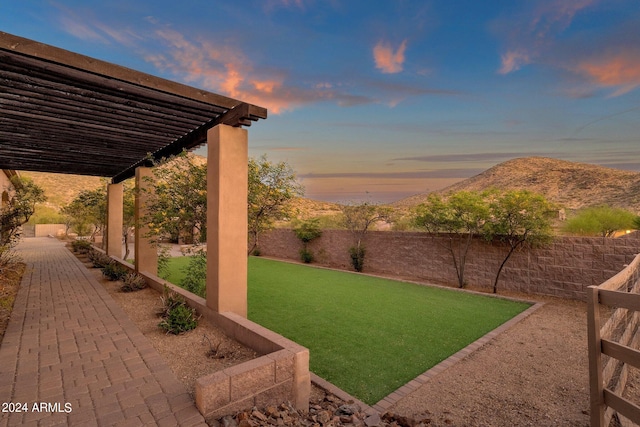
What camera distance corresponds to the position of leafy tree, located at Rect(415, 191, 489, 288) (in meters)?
8.77

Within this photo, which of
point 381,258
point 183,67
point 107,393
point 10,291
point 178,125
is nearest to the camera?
point 107,393

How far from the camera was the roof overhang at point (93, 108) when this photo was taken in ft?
11.1

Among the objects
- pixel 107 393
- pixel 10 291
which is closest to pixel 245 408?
pixel 107 393

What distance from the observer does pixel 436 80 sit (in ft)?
40.4

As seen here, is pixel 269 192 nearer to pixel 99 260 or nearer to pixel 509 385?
pixel 509 385

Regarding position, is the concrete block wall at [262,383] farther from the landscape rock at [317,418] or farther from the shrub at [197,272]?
the shrub at [197,272]

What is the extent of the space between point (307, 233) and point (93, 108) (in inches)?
403

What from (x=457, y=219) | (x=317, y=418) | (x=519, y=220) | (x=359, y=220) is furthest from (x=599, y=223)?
(x=317, y=418)

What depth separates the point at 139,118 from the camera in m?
5.05

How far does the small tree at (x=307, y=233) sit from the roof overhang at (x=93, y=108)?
796 centimetres

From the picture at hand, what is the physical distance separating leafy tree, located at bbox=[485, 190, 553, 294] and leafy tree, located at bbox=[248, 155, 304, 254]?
5.55 metres

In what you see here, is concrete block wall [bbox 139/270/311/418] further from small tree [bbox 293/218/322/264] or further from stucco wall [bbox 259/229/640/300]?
small tree [bbox 293/218/322/264]

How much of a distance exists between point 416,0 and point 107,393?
10860mm

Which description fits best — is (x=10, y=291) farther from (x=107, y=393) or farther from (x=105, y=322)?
(x=107, y=393)
